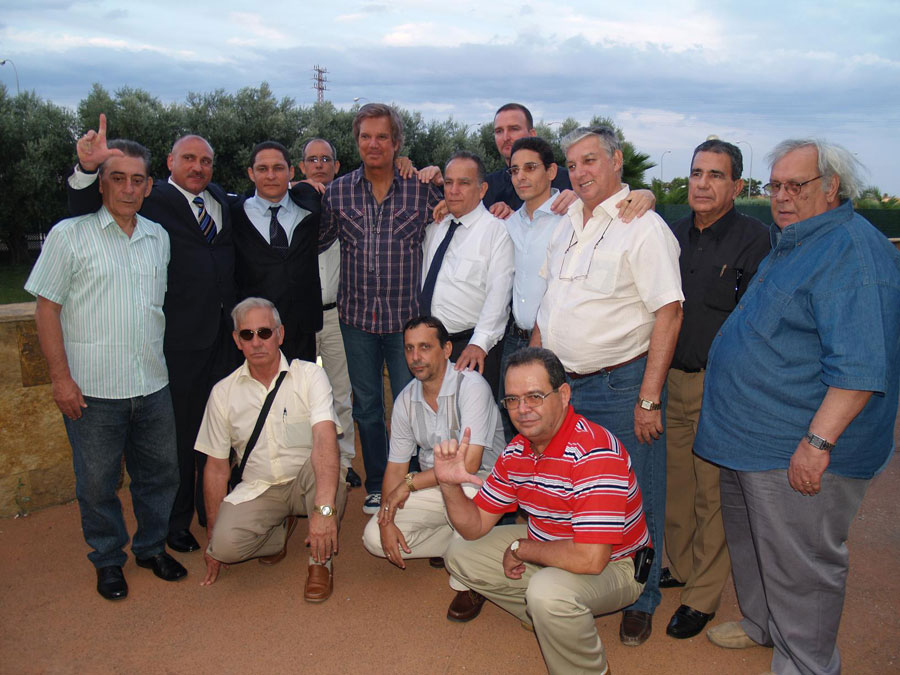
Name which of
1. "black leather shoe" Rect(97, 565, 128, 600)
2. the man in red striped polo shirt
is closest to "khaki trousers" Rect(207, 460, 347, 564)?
"black leather shoe" Rect(97, 565, 128, 600)

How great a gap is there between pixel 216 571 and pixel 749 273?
3340mm

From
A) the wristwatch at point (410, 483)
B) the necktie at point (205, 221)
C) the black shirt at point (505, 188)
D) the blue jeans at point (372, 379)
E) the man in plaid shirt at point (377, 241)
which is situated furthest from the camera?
the black shirt at point (505, 188)

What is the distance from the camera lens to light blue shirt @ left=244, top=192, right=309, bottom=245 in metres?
4.53

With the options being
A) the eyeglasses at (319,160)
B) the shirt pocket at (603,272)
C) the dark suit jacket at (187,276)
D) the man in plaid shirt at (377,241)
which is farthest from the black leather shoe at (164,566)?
the eyeglasses at (319,160)

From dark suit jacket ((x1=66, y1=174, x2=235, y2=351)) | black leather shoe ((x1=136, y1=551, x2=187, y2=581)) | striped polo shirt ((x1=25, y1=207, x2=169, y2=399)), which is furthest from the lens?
dark suit jacket ((x1=66, y1=174, x2=235, y2=351))

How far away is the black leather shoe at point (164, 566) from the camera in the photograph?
394cm

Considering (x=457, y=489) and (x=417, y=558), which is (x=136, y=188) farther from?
(x=417, y=558)

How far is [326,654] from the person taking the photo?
3.29 meters

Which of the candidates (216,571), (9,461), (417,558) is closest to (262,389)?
(216,571)

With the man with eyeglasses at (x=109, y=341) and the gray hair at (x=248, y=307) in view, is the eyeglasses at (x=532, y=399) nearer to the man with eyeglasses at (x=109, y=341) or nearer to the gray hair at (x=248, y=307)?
the gray hair at (x=248, y=307)

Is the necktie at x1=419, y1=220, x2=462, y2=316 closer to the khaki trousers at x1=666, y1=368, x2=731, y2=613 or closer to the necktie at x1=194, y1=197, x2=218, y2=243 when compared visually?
the necktie at x1=194, y1=197, x2=218, y2=243

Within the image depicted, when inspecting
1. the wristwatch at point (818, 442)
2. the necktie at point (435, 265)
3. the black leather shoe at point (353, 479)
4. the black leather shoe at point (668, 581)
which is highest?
the necktie at point (435, 265)

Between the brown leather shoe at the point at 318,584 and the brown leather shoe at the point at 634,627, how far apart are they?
1.58 metres

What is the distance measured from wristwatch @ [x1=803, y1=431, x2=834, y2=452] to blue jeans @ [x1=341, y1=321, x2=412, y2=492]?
2.52m
